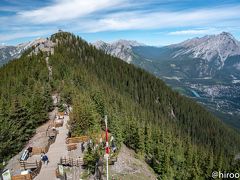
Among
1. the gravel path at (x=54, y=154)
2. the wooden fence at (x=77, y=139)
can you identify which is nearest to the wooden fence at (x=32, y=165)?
the gravel path at (x=54, y=154)

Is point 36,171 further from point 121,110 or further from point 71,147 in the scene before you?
point 121,110

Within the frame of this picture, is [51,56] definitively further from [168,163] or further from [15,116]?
[168,163]

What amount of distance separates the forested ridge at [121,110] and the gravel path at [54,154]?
3918 millimetres

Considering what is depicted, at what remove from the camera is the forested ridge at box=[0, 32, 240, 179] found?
6334 cm

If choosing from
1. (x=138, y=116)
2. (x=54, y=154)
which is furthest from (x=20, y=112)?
(x=138, y=116)

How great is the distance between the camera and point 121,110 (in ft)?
317

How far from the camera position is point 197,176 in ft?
189

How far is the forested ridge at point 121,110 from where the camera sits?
63.3 metres

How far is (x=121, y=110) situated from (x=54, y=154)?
4463 centimetres

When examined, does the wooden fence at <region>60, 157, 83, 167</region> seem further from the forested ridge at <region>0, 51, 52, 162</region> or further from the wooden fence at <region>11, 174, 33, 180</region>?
the forested ridge at <region>0, 51, 52, 162</region>

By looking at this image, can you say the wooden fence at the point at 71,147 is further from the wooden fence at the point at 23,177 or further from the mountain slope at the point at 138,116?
the wooden fence at the point at 23,177

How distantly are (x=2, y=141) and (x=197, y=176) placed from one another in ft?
123

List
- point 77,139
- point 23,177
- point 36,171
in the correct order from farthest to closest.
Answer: point 77,139, point 36,171, point 23,177

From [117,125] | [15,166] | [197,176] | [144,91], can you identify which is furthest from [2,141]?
[144,91]
